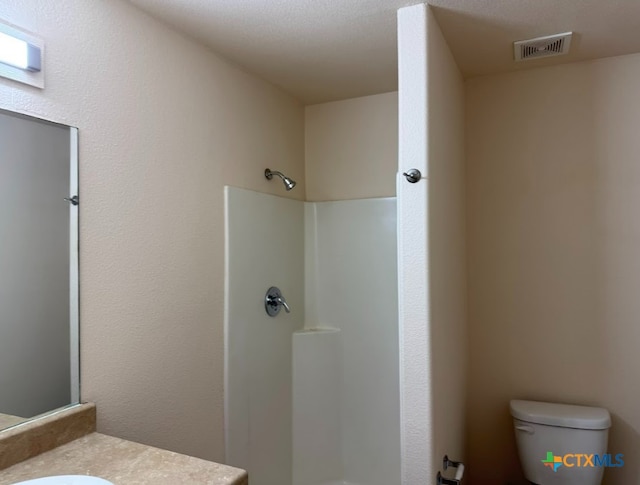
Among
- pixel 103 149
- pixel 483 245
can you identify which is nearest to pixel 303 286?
pixel 483 245

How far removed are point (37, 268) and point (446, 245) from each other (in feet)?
4.65

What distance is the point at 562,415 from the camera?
1.98 metres

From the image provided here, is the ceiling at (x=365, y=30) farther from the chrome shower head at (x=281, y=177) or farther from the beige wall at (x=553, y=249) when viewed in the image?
the chrome shower head at (x=281, y=177)

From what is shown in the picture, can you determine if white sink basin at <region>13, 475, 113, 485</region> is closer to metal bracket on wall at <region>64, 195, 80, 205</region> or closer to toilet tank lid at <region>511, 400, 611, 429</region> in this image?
metal bracket on wall at <region>64, 195, 80, 205</region>

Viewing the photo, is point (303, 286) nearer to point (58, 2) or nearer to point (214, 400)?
point (214, 400)

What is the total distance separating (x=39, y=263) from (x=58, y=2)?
2.48ft

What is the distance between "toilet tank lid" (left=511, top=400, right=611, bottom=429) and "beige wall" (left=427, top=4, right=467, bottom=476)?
10.6 inches

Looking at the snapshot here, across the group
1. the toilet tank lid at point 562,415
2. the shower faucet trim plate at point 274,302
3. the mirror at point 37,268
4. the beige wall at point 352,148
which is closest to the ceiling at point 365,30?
the beige wall at point 352,148

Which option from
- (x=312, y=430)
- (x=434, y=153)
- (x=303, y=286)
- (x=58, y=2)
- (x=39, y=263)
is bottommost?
(x=312, y=430)

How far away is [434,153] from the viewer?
63.7 inches

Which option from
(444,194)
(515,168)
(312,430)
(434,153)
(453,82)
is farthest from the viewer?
(312,430)

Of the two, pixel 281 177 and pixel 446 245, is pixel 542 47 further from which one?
pixel 281 177

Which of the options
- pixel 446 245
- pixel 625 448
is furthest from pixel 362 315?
pixel 625 448

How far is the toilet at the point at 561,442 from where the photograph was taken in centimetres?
191
